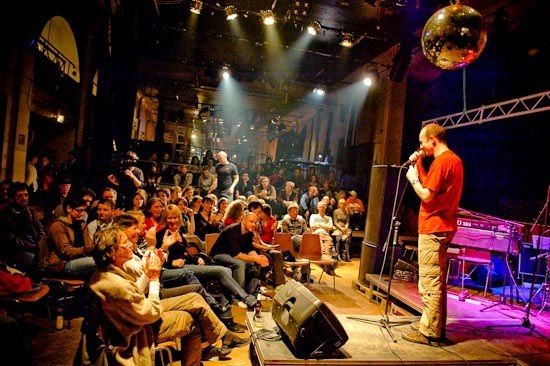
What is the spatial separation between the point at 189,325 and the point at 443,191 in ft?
7.69

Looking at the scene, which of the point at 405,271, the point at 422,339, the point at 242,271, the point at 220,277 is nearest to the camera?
the point at 422,339

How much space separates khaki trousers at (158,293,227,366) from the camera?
2.84 meters

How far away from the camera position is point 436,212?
3.07 m

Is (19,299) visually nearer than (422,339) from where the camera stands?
Yes

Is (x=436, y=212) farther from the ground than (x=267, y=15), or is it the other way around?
(x=267, y=15)

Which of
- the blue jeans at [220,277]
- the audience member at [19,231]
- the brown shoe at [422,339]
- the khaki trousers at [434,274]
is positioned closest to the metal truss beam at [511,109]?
Result: the khaki trousers at [434,274]

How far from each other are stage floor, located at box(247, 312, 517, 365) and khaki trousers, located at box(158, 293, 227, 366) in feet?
1.32

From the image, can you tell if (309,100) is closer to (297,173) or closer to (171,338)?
(297,173)

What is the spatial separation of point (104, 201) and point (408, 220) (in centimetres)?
551

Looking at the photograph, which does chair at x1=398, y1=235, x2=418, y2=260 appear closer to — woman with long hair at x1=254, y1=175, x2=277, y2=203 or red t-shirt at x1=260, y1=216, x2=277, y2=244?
red t-shirt at x1=260, y1=216, x2=277, y2=244

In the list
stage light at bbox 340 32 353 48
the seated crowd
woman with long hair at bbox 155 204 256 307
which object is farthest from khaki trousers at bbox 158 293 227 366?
stage light at bbox 340 32 353 48

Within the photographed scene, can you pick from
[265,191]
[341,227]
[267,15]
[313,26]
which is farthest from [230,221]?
[313,26]

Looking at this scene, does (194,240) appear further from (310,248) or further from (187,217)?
(310,248)

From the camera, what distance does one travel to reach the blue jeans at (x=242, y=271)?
182 inches
